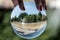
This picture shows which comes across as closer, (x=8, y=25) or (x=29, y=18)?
(x=29, y=18)

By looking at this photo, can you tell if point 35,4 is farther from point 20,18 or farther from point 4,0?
point 4,0

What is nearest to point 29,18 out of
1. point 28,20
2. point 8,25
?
point 28,20

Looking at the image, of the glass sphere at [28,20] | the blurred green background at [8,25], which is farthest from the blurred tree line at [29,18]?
the blurred green background at [8,25]

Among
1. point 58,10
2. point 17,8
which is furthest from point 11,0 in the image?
point 58,10

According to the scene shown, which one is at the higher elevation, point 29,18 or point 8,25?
point 29,18

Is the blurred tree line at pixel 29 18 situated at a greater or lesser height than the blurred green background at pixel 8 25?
greater

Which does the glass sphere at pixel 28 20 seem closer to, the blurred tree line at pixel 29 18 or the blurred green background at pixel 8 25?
the blurred tree line at pixel 29 18

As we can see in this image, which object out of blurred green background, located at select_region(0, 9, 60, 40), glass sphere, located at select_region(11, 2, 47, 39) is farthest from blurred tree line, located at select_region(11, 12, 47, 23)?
blurred green background, located at select_region(0, 9, 60, 40)

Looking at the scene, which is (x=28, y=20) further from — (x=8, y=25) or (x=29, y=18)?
(x=8, y=25)
